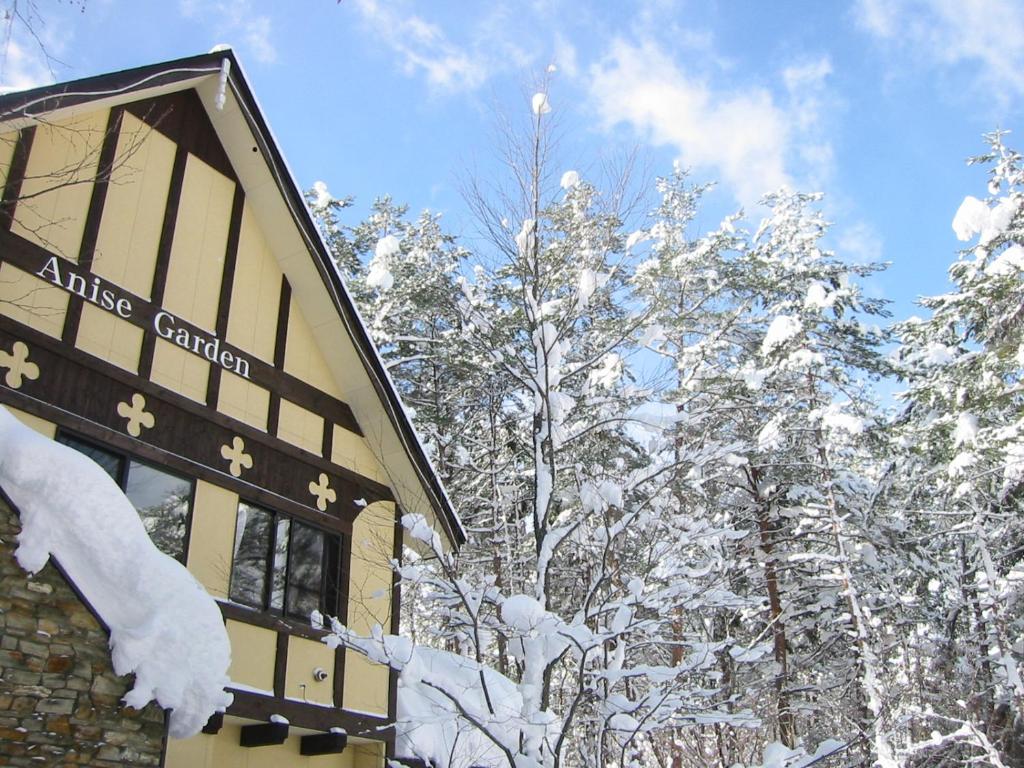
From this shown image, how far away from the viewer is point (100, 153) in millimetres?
8516

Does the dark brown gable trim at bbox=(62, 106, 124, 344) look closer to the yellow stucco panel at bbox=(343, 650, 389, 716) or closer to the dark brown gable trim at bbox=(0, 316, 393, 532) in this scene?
the dark brown gable trim at bbox=(0, 316, 393, 532)

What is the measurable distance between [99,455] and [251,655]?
2567 millimetres

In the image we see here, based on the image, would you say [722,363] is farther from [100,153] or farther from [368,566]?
[100,153]

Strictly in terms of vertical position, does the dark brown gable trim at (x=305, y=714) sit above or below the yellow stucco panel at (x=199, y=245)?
below

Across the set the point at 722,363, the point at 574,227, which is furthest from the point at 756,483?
the point at 574,227

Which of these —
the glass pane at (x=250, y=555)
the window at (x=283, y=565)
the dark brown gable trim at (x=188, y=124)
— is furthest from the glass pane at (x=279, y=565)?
the dark brown gable trim at (x=188, y=124)

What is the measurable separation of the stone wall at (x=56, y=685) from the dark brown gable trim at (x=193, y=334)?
317cm

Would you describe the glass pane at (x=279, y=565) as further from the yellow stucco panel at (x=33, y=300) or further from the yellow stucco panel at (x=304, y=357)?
the yellow stucco panel at (x=33, y=300)

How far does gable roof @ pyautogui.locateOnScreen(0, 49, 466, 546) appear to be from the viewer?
952 centimetres

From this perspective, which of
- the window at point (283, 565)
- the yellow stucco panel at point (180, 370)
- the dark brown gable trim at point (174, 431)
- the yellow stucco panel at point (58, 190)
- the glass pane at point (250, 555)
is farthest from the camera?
the window at point (283, 565)

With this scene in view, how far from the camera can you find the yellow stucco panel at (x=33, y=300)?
7.33m

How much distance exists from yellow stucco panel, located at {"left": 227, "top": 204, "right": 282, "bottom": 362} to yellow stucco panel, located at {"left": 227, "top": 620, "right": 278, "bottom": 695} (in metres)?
3.18

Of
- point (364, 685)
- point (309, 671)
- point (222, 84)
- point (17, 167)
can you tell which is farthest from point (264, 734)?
point (222, 84)

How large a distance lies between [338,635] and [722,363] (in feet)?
47.5
